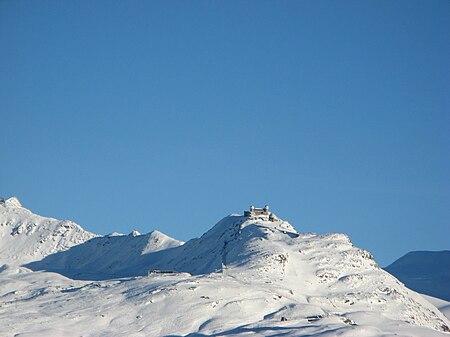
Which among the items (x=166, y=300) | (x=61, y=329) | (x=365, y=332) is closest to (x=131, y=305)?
(x=166, y=300)

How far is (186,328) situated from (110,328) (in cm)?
1502

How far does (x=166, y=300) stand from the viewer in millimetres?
192250

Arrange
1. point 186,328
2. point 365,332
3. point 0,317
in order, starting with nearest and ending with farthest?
point 365,332 < point 186,328 < point 0,317

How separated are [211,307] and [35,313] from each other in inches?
1504

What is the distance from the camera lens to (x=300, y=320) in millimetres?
178500

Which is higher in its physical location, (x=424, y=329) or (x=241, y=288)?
(x=241, y=288)

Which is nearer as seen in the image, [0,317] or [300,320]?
[300,320]

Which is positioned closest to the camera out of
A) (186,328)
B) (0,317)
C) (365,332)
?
(365,332)

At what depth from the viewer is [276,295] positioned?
198 metres

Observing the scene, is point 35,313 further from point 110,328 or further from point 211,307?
point 211,307

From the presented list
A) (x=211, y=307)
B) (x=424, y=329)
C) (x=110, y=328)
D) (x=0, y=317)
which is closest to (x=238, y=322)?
(x=211, y=307)

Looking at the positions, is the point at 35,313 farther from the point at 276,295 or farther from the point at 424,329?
the point at 424,329

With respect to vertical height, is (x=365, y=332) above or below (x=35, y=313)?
below

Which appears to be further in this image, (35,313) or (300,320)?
(35,313)
